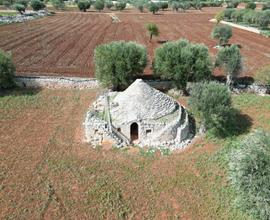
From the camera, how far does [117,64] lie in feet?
130

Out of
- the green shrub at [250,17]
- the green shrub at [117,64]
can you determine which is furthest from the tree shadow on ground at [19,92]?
the green shrub at [250,17]

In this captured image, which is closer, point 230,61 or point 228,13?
point 230,61

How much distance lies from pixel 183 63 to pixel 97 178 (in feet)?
68.2

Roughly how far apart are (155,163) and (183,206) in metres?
5.59

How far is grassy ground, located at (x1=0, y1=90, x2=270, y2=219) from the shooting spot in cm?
2230

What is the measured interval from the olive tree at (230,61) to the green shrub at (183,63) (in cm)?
282

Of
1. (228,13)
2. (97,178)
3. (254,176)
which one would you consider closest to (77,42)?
(97,178)

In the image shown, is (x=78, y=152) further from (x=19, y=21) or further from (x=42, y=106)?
(x=19, y=21)

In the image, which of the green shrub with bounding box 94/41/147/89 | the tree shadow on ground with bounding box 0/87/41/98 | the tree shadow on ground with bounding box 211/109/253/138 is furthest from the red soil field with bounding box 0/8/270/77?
the tree shadow on ground with bounding box 211/109/253/138

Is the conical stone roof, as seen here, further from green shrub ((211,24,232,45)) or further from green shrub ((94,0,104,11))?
green shrub ((94,0,104,11))

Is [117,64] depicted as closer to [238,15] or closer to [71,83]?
[71,83]

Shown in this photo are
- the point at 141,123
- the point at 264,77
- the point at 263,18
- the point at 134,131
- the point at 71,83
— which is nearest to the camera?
the point at 141,123

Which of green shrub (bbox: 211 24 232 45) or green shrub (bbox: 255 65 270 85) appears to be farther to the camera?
green shrub (bbox: 211 24 232 45)

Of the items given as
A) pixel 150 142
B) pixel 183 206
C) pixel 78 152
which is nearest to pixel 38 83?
pixel 78 152
